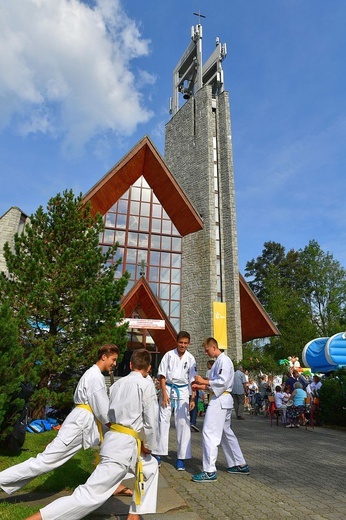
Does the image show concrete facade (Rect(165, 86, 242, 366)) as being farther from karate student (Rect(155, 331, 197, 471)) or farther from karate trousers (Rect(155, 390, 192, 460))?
karate trousers (Rect(155, 390, 192, 460))

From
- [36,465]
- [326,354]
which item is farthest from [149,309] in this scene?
[36,465]

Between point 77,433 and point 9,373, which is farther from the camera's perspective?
point 9,373

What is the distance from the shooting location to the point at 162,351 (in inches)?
883

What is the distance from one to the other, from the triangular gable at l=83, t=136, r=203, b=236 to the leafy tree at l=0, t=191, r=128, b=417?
1343cm

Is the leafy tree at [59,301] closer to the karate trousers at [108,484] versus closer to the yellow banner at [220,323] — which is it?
the karate trousers at [108,484]

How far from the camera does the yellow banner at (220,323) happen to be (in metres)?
21.5

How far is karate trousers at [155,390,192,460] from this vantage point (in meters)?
5.44

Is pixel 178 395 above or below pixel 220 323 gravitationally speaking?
below

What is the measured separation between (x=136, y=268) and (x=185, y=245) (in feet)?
11.9

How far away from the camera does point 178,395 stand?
580 cm

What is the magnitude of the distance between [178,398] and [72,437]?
226 cm

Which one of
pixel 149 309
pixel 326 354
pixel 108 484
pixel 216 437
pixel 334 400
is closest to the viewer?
pixel 108 484

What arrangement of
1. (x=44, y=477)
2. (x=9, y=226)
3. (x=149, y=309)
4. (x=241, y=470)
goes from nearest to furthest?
(x=44, y=477), (x=241, y=470), (x=9, y=226), (x=149, y=309)

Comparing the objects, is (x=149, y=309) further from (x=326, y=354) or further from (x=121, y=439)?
(x=121, y=439)
